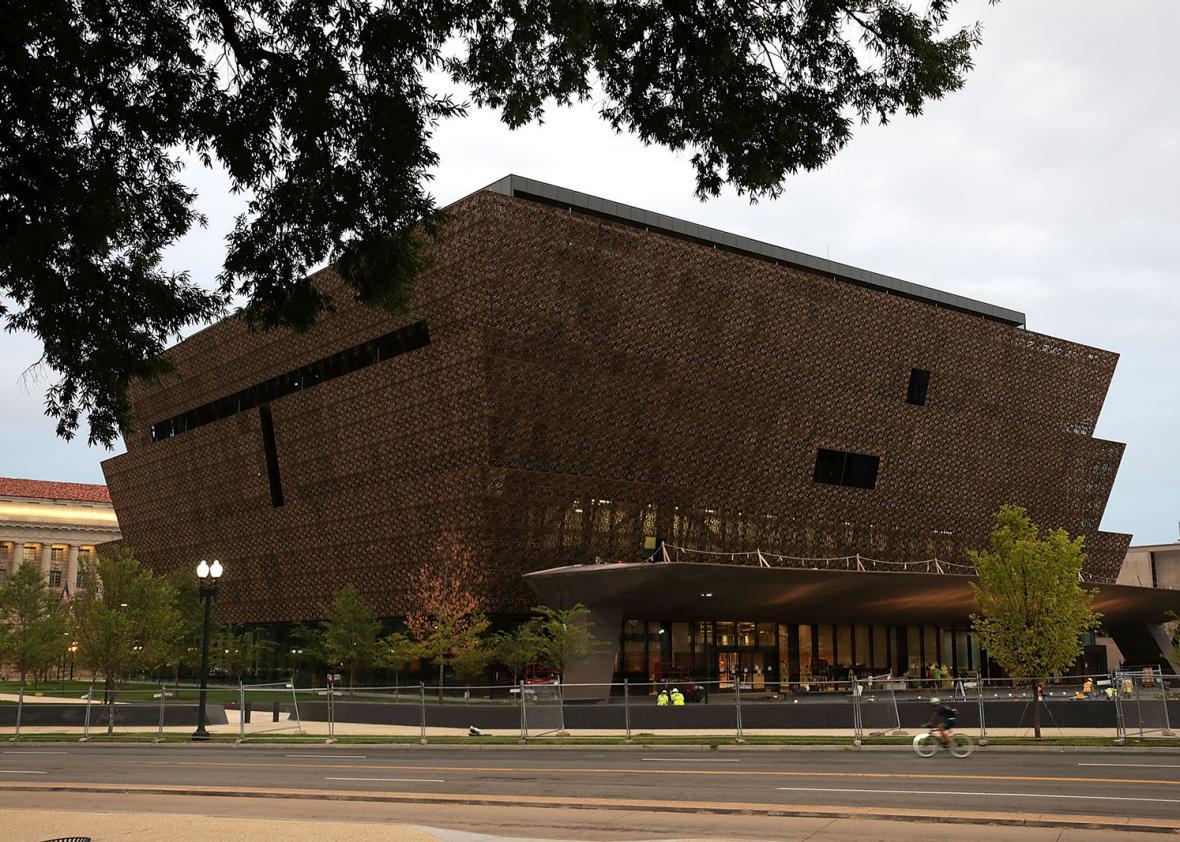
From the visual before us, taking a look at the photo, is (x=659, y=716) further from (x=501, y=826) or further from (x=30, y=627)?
(x=30, y=627)

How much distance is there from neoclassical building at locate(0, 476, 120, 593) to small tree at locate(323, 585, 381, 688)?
84.8 meters

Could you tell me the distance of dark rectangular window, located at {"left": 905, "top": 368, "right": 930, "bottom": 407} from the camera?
6775cm

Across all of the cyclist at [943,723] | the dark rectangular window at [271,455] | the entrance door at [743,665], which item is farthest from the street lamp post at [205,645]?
the entrance door at [743,665]

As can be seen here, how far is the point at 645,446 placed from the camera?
55594 millimetres

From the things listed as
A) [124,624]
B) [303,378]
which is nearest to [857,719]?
[124,624]

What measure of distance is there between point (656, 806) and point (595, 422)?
38559 mm

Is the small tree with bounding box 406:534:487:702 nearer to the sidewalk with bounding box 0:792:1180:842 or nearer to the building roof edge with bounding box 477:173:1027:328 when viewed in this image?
the building roof edge with bounding box 477:173:1027:328

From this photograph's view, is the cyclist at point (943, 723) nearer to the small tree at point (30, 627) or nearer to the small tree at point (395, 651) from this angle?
the small tree at point (395, 651)

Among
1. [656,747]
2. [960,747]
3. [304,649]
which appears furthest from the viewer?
[304,649]

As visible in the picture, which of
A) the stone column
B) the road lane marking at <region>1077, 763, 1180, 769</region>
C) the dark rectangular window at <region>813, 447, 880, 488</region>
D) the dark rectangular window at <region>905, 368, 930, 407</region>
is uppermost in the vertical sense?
the dark rectangular window at <region>905, 368, 930, 407</region>

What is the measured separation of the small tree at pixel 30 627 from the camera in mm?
71000

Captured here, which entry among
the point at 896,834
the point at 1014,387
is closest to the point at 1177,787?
the point at 896,834

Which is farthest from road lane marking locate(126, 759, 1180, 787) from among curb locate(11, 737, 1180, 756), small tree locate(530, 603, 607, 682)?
small tree locate(530, 603, 607, 682)

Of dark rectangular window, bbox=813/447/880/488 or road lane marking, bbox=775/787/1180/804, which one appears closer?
road lane marking, bbox=775/787/1180/804
